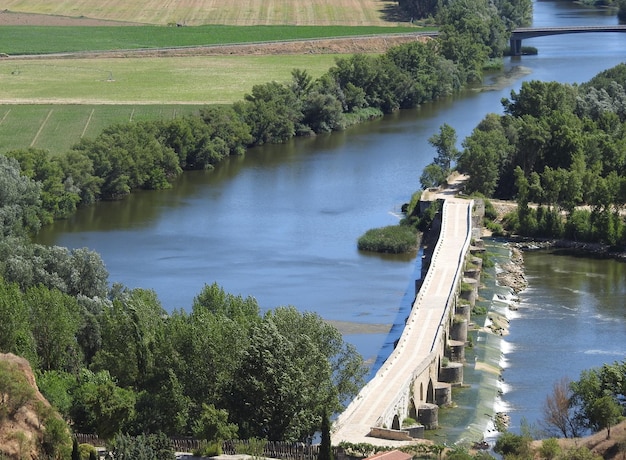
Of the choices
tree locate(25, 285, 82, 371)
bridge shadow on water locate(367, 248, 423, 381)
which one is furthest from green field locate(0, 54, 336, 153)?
tree locate(25, 285, 82, 371)

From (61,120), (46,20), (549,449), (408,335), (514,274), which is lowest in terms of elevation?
(514,274)

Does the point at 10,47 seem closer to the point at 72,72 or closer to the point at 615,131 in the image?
the point at 72,72

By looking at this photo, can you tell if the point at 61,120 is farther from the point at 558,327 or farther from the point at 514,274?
A: the point at 558,327

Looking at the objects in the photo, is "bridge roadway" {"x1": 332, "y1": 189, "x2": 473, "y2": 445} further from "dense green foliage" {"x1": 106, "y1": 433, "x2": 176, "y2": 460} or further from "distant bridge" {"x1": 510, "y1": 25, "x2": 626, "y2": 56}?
"distant bridge" {"x1": 510, "y1": 25, "x2": 626, "y2": 56}

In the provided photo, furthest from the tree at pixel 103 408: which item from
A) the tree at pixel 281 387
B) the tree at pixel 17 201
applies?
the tree at pixel 17 201

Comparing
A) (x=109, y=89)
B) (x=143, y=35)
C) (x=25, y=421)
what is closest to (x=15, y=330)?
(x=25, y=421)

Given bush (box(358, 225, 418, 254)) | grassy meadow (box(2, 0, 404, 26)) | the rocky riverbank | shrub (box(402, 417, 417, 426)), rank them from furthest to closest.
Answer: grassy meadow (box(2, 0, 404, 26)) → bush (box(358, 225, 418, 254)) → the rocky riverbank → shrub (box(402, 417, 417, 426))
